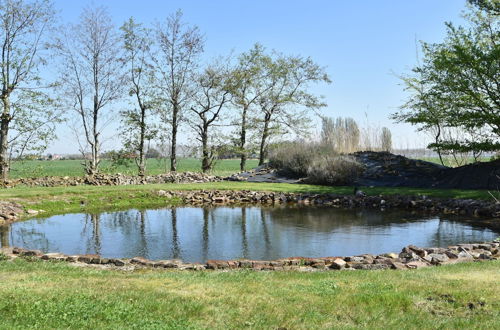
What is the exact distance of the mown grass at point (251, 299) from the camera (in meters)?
3.90

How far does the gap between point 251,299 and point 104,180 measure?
15.1 meters

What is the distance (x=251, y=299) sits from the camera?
4.48 meters

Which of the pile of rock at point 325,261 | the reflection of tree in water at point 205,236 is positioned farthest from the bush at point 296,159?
the pile of rock at point 325,261

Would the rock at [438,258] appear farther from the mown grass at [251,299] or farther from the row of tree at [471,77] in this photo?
the row of tree at [471,77]

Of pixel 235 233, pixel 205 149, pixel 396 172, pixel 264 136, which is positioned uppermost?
pixel 264 136

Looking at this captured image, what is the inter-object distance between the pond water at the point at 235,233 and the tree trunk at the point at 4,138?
7271 millimetres

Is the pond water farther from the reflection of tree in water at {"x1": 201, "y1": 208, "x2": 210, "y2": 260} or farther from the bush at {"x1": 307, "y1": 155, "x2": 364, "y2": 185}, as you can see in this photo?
the bush at {"x1": 307, "y1": 155, "x2": 364, "y2": 185}

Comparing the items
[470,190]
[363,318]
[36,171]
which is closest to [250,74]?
[36,171]

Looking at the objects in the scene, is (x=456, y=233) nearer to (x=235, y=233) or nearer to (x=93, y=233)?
(x=235, y=233)

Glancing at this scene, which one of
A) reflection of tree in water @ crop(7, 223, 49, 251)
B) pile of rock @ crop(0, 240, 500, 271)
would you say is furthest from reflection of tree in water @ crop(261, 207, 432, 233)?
reflection of tree in water @ crop(7, 223, 49, 251)

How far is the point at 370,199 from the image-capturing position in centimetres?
1523

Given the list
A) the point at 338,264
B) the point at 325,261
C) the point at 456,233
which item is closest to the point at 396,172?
the point at 456,233

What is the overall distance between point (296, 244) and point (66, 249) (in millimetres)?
4340

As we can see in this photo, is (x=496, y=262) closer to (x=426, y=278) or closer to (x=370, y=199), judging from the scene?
(x=426, y=278)
